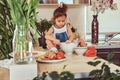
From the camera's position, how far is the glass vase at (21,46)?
1302 millimetres

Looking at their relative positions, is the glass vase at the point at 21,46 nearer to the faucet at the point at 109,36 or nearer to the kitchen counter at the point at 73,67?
the kitchen counter at the point at 73,67

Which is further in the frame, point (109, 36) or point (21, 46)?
point (109, 36)

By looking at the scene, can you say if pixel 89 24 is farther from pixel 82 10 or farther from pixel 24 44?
pixel 24 44

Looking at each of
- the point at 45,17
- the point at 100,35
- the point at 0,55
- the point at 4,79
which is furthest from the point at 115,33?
the point at 4,79

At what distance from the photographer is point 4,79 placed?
1.39 metres

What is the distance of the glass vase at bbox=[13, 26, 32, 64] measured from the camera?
1.30 metres

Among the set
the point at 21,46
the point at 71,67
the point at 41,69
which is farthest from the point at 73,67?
the point at 21,46

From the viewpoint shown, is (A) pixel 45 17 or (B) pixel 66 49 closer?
(B) pixel 66 49

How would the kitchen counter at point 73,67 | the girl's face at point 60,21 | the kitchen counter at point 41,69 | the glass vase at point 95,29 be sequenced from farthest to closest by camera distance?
the glass vase at point 95,29 < the girl's face at point 60,21 < the kitchen counter at point 73,67 < the kitchen counter at point 41,69

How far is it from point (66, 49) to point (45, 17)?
135 cm

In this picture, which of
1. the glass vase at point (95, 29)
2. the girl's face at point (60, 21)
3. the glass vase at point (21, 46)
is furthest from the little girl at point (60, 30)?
the glass vase at point (21, 46)

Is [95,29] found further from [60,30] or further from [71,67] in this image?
[71,67]

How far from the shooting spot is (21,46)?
1.32 meters

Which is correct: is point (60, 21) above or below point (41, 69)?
above
